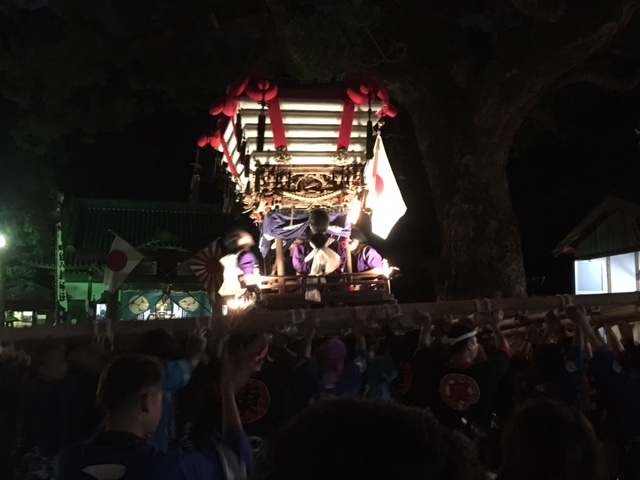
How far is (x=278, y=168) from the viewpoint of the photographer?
25.8ft

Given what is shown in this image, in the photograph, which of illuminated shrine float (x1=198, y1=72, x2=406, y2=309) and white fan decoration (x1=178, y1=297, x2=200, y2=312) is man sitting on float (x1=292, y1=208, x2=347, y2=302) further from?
white fan decoration (x1=178, y1=297, x2=200, y2=312)

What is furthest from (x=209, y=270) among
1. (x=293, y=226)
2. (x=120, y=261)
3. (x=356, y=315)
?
(x=356, y=315)

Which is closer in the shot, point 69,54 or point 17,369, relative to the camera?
point 17,369

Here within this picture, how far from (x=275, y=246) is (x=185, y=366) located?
5.78 metres

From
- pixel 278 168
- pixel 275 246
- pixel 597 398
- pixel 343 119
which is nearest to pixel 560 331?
pixel 597 398

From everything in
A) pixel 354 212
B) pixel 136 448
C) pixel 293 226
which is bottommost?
pixel 136 448

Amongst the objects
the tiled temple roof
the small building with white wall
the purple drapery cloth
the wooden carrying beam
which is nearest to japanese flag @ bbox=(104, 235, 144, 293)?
the purple drapery cloth

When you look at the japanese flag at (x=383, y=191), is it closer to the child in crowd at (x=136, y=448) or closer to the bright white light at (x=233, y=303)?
the bright white light at (x=233, y=303)

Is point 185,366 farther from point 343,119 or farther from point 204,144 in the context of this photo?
point 204,144

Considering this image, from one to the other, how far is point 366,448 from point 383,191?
677 centimetres

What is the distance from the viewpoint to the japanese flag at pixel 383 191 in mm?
7789

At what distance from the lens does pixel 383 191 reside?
7.88m

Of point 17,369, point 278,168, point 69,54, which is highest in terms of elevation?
point 69,54

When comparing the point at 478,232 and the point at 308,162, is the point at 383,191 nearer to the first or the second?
the point at 308,162
